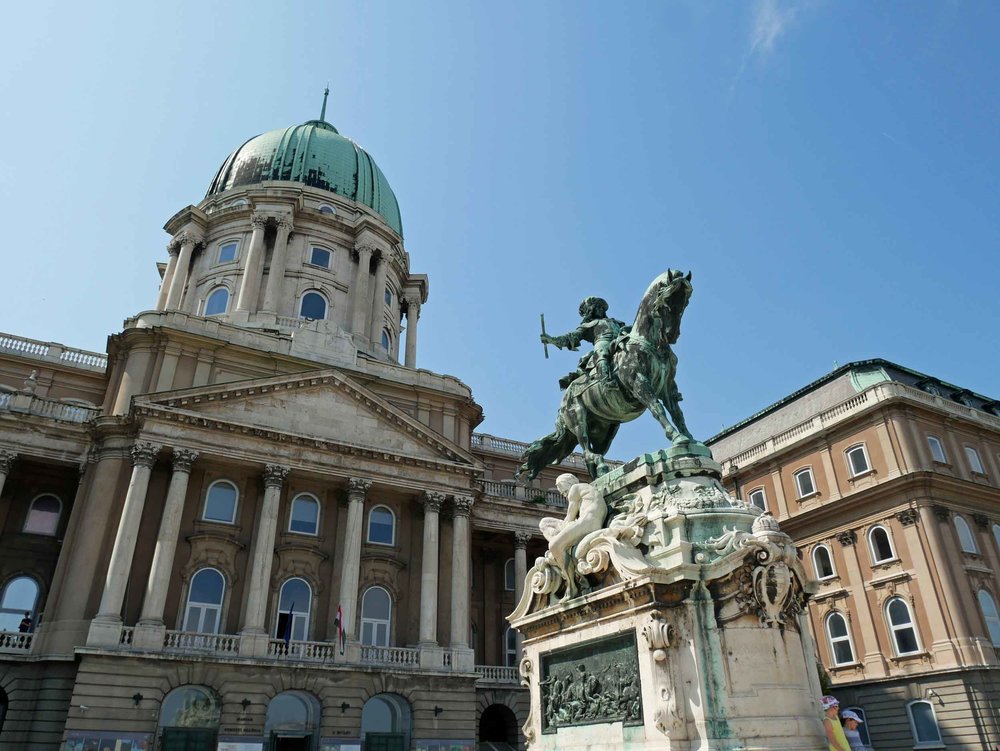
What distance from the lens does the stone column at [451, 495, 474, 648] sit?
3019 centimetres

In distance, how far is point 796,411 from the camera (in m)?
37.9

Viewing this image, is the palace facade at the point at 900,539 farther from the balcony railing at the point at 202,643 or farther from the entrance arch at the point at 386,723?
the balcony railing at the point at 202,643

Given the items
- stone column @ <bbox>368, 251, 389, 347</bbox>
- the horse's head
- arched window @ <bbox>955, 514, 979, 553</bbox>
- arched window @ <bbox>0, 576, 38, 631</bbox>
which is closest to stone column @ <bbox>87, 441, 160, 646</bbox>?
arched window @ <bbox>0, 576, 38, 631</bbox>

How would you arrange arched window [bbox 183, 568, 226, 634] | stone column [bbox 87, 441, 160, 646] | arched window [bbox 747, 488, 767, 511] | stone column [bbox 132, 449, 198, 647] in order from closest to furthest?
1. stone column [bbox 87, 441, 160, 646]
2. stone column [bbox 132, 449, 198, 647]
3. arched window [bbox 183, 568, 226, 634]
4. arched window [bbox 747, 488, 767, 511]

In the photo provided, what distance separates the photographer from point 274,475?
2912cm

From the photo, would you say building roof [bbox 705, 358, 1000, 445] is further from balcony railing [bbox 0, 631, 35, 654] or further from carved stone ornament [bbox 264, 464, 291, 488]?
balcony railing [bbox 0, 631, 35, 654]

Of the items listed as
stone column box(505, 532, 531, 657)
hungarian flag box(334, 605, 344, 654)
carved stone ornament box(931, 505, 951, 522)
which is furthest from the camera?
stone column box(505, 532, 531, 657)

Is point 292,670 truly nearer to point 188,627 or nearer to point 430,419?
point 188,627

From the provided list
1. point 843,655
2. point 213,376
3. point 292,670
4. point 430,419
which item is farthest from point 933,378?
point 213,376

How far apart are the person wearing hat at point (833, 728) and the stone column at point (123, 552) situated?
81.6 feet

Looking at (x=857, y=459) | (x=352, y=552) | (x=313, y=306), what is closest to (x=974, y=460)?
(x=857, y=459)

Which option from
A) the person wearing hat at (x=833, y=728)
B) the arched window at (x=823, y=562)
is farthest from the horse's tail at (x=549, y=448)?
the arched window at (x=823, y=562)

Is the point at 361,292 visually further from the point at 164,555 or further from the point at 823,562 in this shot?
the point at 823,562

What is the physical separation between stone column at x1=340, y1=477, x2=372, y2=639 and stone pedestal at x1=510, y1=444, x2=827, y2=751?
2319 cm
